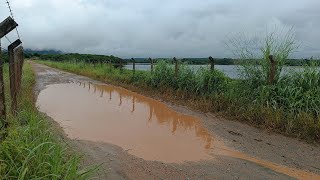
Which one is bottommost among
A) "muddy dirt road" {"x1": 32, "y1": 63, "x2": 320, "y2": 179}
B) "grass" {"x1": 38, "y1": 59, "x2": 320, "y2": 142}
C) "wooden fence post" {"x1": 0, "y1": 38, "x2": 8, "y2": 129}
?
"muddy dirt road" {"x1": 32, "y1": 63, "x2": 320, "y2": 179}

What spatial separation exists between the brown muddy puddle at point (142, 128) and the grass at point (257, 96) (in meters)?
1.13

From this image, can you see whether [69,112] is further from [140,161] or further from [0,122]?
[0,122]

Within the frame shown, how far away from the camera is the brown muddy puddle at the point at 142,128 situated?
6.68 metres

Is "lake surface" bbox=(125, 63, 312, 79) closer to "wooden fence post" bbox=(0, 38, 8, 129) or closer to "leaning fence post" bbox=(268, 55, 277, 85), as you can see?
"leaning fence post" bbox=(268, 55, 277, 85)

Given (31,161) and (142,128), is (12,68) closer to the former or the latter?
(31,161)

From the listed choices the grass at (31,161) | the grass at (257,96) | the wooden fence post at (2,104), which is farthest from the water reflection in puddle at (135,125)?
the wooden fence post at (2,104)

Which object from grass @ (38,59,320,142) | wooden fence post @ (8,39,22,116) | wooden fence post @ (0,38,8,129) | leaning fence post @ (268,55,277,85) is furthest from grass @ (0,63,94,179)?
leaning fence post @ (268,55,277,85)

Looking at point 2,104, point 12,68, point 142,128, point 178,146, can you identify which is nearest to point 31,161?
point 2,104

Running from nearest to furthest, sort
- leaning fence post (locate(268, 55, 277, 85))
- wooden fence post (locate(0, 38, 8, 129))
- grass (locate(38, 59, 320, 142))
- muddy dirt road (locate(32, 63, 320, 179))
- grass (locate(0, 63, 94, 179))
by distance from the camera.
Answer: grass (locate(0, 63, 94, 179)) → wooden fence post (locate(0, 38, 8, 129)) → muddy dirt road (locate(32, 63, 320, 179)) → grass (locate(38, 59, 320, 142)) → leaning fence post (locate(268, 55, 277, 85))

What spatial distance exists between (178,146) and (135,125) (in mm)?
2166

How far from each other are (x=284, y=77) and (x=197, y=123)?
2796 millimetres

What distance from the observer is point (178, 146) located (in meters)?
7.26

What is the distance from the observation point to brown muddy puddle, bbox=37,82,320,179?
668cm

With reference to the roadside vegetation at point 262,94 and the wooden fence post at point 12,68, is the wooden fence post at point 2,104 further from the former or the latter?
the roadside vegetation at point 262,94
